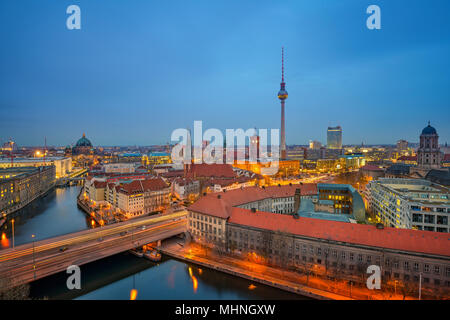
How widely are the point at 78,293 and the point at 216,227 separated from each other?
1573cm

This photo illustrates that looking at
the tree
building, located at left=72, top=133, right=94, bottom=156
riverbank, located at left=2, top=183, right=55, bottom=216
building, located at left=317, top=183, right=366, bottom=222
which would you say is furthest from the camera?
building, located at left=72, top=133, right=94, bottom=156

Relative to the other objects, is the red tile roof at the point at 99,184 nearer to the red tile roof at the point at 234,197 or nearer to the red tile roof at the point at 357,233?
the red tile roof at the point at 234,197

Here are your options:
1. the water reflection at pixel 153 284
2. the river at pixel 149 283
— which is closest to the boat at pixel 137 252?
the river at pixel 149 283

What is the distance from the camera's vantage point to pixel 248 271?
26.9 m

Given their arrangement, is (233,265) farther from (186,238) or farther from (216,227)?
(186,238)

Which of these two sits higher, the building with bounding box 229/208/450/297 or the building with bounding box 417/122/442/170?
the building with bounding box 417/122/442/170

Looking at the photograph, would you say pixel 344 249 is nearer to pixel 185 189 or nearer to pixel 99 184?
pixel 185 189

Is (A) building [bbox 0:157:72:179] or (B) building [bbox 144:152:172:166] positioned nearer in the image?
(A) building [bbox 0:157:72:179]

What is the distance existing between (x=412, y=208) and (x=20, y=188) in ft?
244

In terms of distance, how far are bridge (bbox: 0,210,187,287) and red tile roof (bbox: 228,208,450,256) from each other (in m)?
12.6

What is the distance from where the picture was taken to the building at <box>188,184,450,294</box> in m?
22.0

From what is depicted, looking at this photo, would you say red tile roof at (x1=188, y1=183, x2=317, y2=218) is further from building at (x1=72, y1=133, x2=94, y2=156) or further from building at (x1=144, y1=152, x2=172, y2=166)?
building at (x1=72, y1=133, x2=94, y2=156)

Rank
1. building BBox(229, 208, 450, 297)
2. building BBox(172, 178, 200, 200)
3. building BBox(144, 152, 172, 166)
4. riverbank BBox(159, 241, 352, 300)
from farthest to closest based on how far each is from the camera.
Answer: building BBox(144, 152, 172, 166)
building BBox(172, 178, 200, 200)
riverbank BBox(159, 241, 352, 300)
building BBox(229, 208, 450, 297)

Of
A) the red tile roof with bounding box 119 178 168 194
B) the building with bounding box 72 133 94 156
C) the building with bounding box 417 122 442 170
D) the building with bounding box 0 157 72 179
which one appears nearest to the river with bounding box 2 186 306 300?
the red tile roof with bounding box 119 178 168 194
